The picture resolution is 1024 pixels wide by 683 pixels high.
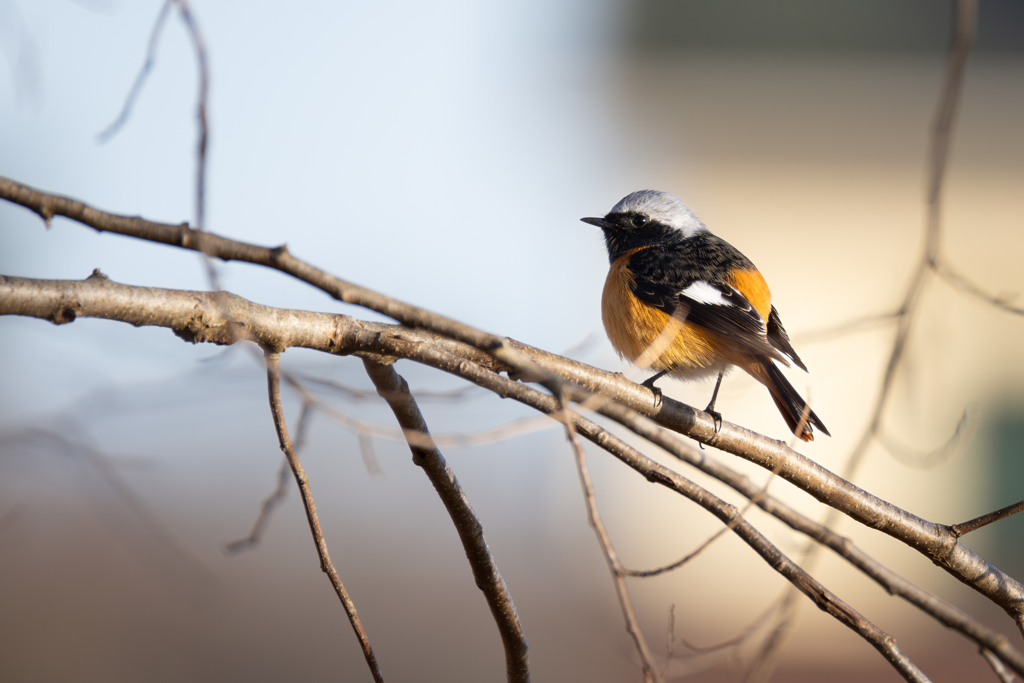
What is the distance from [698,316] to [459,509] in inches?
73.1

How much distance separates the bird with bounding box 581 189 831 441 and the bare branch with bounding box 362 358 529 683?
1.38 m

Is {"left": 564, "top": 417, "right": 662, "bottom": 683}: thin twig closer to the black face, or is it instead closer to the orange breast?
the orange breast

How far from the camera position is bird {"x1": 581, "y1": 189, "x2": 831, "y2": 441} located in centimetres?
324

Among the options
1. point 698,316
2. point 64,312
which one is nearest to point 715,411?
point 698,316

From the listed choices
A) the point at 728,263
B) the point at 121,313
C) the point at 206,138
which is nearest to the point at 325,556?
the point at 121,313

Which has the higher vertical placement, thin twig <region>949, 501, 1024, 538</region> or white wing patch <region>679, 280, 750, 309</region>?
white wing patch <region>679, 280, 750, 309</region>

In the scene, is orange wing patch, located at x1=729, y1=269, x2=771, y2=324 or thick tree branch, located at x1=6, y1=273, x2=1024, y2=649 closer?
thick tree branch, located at x1=6, y1=273, x2=1024, y2=649

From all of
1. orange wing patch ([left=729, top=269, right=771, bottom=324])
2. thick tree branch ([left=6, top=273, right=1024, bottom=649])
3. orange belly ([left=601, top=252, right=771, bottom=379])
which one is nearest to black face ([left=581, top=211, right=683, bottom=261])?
orange belly ([left=601, top=252, right=771, bottom=379])

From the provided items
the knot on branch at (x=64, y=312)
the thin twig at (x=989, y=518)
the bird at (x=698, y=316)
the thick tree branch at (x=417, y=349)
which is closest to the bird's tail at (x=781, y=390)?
the bird at (x=698, y=316)

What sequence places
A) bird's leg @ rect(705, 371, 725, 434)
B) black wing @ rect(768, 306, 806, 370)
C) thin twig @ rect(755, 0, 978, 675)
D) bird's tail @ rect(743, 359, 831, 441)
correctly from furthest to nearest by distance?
1. black wing @ rect(768, 306, 806, 370)
2. bird's tail @ rect(743, 359, 831, 441)
3. bird's leg @ rect(705, 371, 725, 434)
4. thin twig @ rect(755, 0, 978, 675)

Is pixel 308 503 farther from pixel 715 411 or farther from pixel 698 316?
pixel 698 316

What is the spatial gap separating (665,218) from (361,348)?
9.84 ft

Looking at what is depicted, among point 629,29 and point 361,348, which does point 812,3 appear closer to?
point 629,29

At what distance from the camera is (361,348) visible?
1.77 metres
